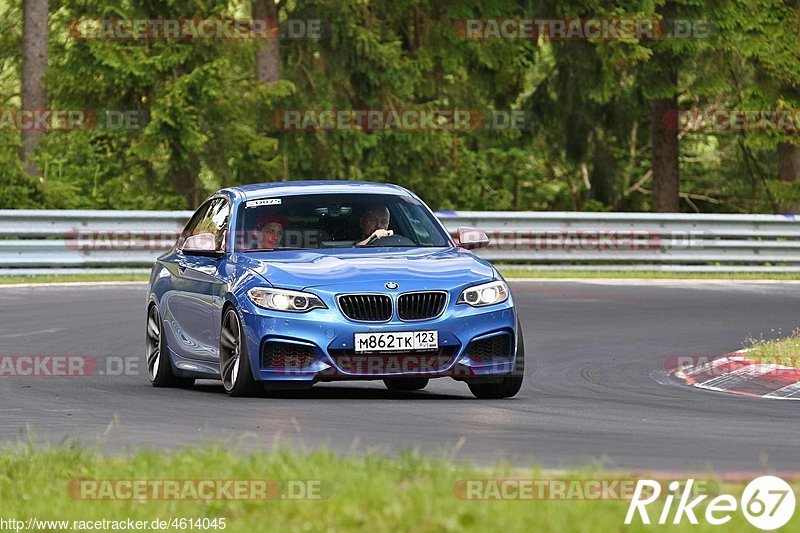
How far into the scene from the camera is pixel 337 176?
37562mm

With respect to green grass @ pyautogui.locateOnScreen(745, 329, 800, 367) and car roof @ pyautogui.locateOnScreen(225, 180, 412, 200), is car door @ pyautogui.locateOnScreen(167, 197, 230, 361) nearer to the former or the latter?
car roof @ pyautogui.locateOnScreen(225, 180, 412, 200)

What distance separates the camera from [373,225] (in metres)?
13.2

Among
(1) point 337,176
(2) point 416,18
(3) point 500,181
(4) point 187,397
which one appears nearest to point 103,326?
(4) point 187,397

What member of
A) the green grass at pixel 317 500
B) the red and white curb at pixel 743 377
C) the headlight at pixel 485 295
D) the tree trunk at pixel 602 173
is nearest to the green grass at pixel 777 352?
the red and white curb at pixel 743 377

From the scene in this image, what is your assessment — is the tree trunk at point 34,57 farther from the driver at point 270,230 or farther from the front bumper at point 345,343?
the front bumper at point 345,343

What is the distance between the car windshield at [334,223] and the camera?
1300 cm

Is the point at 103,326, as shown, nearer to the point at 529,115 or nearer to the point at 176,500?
the point at 176,500

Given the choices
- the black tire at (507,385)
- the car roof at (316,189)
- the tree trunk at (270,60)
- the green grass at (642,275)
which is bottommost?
the green grass at (642,275)

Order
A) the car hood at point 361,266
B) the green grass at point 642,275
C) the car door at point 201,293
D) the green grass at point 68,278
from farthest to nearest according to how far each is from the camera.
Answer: the green grass at point 642,275
the green grass at point 68,278
the car door at point 201,293
the car hood at point 361,266

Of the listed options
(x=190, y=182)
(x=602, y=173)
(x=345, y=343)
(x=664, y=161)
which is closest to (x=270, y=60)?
(x=190, y=182)

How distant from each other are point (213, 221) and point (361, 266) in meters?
2.28

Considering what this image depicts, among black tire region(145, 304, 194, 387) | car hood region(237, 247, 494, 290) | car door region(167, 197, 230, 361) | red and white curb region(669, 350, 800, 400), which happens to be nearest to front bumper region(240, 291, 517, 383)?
car hood region(237, 247, 494, 290)

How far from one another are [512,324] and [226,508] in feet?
17.4

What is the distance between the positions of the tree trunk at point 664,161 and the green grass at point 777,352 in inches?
898
